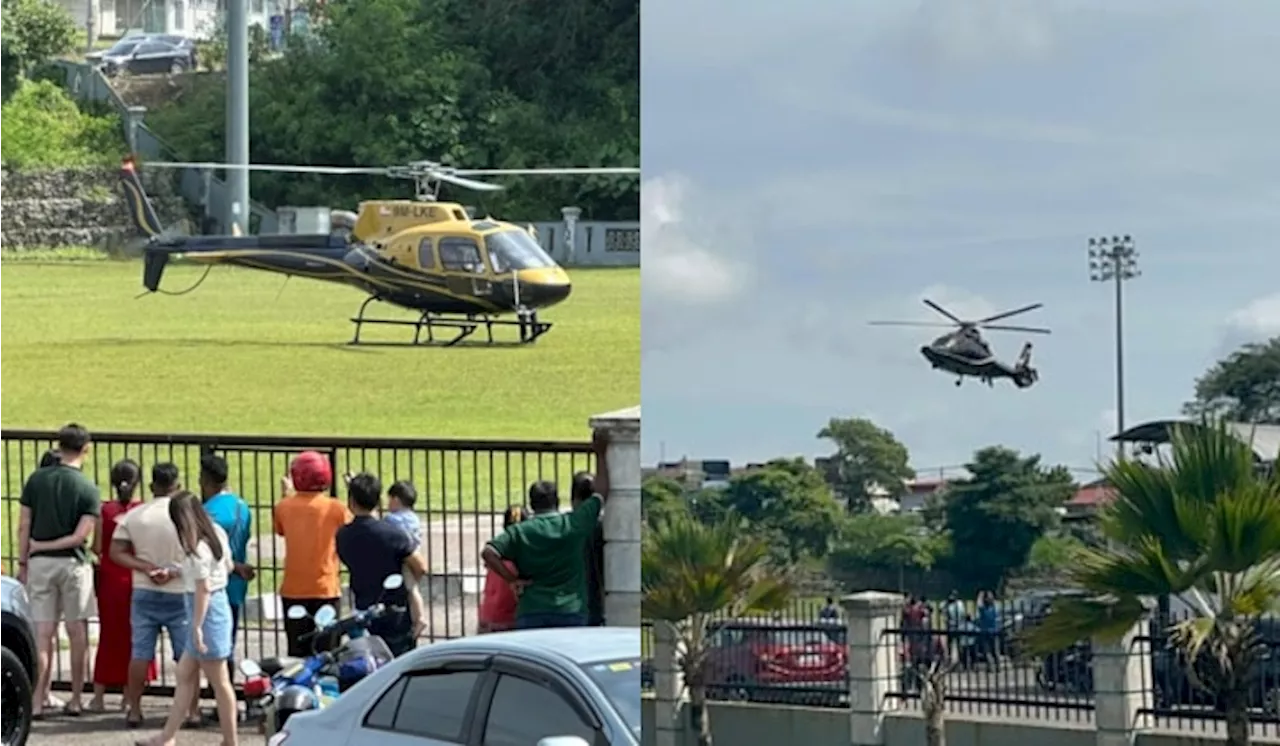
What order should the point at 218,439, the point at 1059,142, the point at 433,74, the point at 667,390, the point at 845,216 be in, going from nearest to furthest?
the point at 1059,142, the point at 845,216, the point at 667,390, the point at 433,74, the point at 218,439

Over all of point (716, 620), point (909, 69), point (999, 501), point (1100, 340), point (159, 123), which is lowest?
point (716, 620)

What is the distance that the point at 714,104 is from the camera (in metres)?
2.21

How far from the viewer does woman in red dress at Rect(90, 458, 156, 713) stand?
346 inches

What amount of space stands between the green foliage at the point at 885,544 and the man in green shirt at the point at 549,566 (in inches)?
195

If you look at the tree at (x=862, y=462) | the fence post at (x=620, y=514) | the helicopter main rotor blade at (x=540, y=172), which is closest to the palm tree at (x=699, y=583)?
the tree at (x=862, y=462)

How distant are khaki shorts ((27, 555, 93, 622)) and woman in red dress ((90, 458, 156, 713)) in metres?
0.09

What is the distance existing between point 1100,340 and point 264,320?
25.5 ft

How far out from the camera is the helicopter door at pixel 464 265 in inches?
360

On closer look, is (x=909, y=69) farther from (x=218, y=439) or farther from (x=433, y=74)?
(x=218, y=439)

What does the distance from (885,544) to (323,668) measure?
5.31 m

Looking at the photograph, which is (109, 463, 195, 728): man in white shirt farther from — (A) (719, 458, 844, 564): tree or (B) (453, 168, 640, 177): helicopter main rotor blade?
(A) (719, 458, 844, 564): tree

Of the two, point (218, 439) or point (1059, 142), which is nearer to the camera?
point (1059, 142)

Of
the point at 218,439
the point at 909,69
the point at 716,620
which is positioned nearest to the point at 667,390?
the point at 716,620

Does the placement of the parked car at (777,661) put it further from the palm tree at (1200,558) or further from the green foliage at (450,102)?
the green foliage at (450,102)
